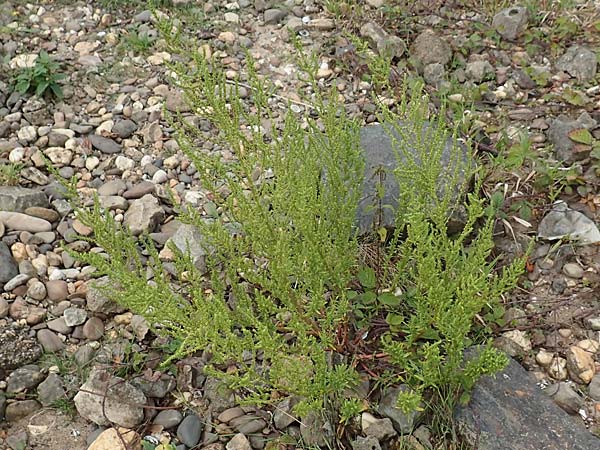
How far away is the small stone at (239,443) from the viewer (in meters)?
2.40

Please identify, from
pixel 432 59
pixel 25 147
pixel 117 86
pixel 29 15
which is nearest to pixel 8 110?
pixel 25 147

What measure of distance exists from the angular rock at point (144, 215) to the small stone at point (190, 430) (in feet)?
2.98

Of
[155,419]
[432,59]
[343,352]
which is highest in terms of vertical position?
[432,59]

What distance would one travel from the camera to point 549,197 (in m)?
3.10

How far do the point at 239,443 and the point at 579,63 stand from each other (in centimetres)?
265

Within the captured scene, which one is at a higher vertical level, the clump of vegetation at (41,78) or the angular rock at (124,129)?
the clump of vegetation at (41,78)

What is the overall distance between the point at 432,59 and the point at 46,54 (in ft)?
6.64

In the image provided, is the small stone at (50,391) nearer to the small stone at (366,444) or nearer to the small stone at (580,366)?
the small stone at (366,444)

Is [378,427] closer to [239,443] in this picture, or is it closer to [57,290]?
[239,443]

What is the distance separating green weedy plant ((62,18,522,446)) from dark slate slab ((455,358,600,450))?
0.30 feet

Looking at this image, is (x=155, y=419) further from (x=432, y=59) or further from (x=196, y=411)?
(x=432, y=59)

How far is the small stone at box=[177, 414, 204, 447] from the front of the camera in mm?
2443

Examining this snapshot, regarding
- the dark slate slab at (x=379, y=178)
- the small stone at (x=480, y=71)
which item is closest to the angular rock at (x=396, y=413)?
the dark slate slab at (x=379, y=178)

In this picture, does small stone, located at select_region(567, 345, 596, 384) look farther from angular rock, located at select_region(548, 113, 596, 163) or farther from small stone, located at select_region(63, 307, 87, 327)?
small stone, located at select_region(63, 307, 87, 327)
